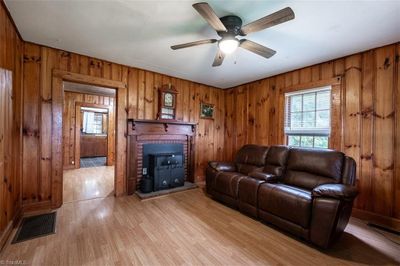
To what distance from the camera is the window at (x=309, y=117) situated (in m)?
3.16

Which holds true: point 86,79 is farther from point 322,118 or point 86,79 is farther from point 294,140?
point 322,118

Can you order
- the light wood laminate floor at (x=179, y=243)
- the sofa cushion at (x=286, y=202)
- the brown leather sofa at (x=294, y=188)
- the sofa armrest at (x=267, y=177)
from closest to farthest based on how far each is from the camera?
the light wood laminate floor at (x=179, y=243) → the brown leather sofa at (x=294, y=188) → the sofa cushion at (x=286, y=202) → the sofa armrest at (x=267, y=177)

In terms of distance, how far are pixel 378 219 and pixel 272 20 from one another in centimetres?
297

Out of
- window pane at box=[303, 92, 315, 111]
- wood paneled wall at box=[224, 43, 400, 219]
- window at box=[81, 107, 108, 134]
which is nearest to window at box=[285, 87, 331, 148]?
window pane at box=[303, 92, 315, 111]

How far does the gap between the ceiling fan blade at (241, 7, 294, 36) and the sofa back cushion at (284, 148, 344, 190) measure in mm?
1909

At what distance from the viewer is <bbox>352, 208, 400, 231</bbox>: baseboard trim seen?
7.88 ft

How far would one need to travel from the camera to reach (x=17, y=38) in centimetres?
237

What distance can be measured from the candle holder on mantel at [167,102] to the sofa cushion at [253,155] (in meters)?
1.64

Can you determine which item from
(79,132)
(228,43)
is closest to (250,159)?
(228,43)

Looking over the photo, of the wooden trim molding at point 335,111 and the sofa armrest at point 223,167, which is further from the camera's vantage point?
the sofa armrest at point 223,167

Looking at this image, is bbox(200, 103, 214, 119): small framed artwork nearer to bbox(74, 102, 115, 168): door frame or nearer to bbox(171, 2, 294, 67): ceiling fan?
bbox(171, 2, 294, 67): ceiling fan

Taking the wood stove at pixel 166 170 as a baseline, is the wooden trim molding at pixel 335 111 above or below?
above

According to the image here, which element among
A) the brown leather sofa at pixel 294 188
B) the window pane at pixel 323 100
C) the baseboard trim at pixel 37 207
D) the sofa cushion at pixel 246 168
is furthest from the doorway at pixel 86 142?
the window pane at pixel 323 100

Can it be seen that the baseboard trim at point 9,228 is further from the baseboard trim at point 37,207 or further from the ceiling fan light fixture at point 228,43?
the ceiling fan light fixture at point 228,43
